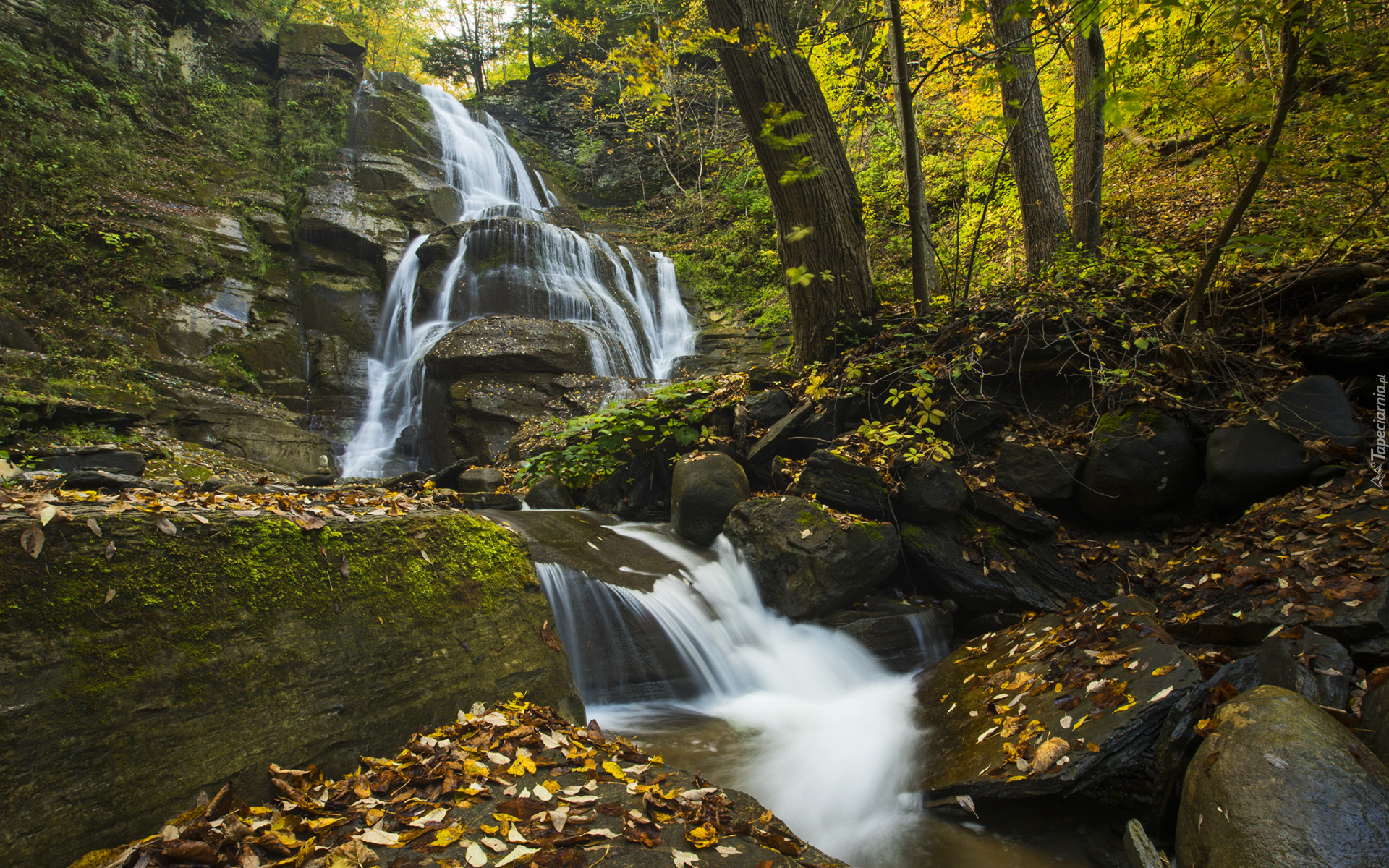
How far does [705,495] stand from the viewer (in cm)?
611

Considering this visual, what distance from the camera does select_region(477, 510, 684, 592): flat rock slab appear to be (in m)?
5.30

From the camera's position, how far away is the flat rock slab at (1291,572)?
139 inches

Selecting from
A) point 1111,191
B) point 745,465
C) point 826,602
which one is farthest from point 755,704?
point 1111,191

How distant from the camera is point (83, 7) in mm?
15180

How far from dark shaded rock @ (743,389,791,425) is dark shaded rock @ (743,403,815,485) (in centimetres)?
19

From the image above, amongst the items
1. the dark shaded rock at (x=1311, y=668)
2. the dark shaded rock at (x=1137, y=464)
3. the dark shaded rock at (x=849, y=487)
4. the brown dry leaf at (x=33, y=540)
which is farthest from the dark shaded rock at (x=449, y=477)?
the dark shaded rock at (x=1311, y=668)

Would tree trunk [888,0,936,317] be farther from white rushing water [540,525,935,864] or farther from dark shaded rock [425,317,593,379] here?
dark shaded rock [425,317,593,379]

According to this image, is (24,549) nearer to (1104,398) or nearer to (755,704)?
(755,704)

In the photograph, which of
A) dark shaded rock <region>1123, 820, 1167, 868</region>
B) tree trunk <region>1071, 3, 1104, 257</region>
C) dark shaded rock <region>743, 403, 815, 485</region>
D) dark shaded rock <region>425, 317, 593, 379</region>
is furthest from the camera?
dark shaded rock <region>425, 317, 593, 379</region>

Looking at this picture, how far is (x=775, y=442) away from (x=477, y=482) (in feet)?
12.6

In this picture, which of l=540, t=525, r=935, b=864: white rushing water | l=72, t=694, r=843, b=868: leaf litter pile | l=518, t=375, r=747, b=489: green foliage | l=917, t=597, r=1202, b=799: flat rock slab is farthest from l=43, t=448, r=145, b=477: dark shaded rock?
l=917, t=597, r=1202, b=799: flat rock slab

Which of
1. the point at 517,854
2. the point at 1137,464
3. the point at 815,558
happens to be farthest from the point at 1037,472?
the point at 517,854

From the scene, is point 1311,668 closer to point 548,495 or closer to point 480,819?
point 480,819

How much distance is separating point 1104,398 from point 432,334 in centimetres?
1206
